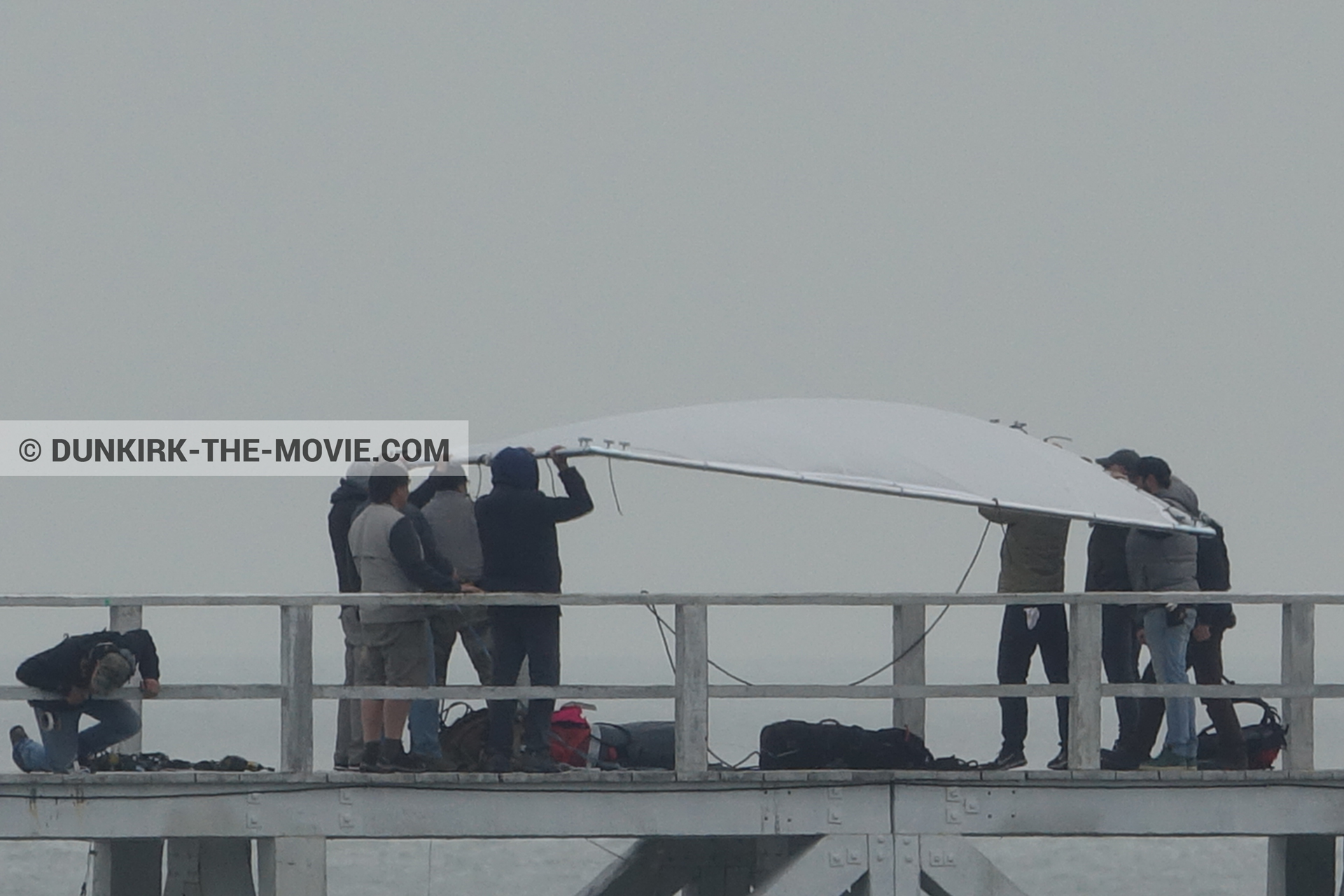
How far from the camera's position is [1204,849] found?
245 feet

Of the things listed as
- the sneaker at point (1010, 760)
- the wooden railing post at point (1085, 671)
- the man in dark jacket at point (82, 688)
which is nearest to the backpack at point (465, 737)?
the man in dark jacket at point (82, 688)

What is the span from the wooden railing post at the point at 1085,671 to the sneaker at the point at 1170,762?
2.13ft

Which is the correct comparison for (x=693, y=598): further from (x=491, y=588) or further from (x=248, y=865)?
(x=248, y=865)

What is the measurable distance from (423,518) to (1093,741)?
3.87 metres

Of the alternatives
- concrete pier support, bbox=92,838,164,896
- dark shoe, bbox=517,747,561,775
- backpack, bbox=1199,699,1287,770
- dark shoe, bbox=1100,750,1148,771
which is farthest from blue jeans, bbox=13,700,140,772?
backpack, bbox=1199,699,1287,770

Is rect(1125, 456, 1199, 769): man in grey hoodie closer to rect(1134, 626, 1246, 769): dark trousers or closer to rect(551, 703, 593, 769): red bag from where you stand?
rect(1134, 626, 1246, 769): dark trousers

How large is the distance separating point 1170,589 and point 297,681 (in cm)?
491

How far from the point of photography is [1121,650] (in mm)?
12078

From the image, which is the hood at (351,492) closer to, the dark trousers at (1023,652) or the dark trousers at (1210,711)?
the dark trousers at (1023,652)

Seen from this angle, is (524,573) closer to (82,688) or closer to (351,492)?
(351,492)

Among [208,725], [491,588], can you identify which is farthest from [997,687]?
[208,725]

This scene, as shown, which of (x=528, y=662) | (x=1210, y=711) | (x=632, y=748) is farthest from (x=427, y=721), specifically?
(x=1210, y=711)

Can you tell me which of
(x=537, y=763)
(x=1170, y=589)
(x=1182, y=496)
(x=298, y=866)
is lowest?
(x=298, y=866)

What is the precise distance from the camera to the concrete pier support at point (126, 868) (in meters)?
14.1
